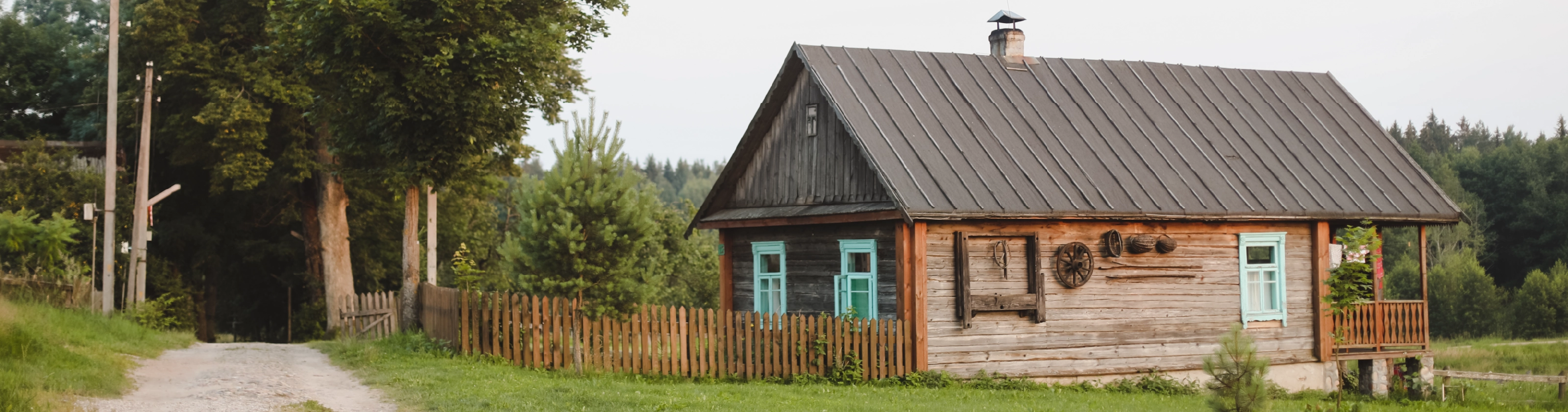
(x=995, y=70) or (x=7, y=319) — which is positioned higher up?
(x=995, y=70)

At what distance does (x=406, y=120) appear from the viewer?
674 inches

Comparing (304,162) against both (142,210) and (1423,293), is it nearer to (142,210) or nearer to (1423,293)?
(142,210)

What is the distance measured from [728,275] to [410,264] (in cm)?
496

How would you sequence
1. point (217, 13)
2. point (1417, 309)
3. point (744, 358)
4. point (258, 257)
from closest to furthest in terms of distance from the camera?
point (744, 358) < point (1417, 309) < point (217, 13) < point (258, 257)

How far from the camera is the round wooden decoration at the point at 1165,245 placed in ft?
55.8

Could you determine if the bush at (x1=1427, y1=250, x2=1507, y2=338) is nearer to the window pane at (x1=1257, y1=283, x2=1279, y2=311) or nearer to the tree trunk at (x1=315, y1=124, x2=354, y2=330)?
the window pane at (x1=1257, y1=283, x2=1279, y2=311)

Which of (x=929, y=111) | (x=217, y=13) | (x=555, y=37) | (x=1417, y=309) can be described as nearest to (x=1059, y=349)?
(x=929, y=111)

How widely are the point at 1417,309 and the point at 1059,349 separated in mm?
6986

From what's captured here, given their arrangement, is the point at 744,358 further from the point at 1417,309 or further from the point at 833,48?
the point at 1417,309

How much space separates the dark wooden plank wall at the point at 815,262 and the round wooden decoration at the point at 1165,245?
157 inches

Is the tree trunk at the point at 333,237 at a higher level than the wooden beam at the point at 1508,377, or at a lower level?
higher

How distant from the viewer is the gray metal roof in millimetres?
16328

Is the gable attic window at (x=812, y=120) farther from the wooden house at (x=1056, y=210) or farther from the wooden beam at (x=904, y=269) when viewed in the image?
the wooden beam at (x=904, y=269)

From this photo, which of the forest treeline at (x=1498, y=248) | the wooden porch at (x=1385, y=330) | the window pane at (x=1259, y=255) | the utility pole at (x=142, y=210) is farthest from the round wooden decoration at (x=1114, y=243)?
the forest treeline at (x=1498, y=248)
